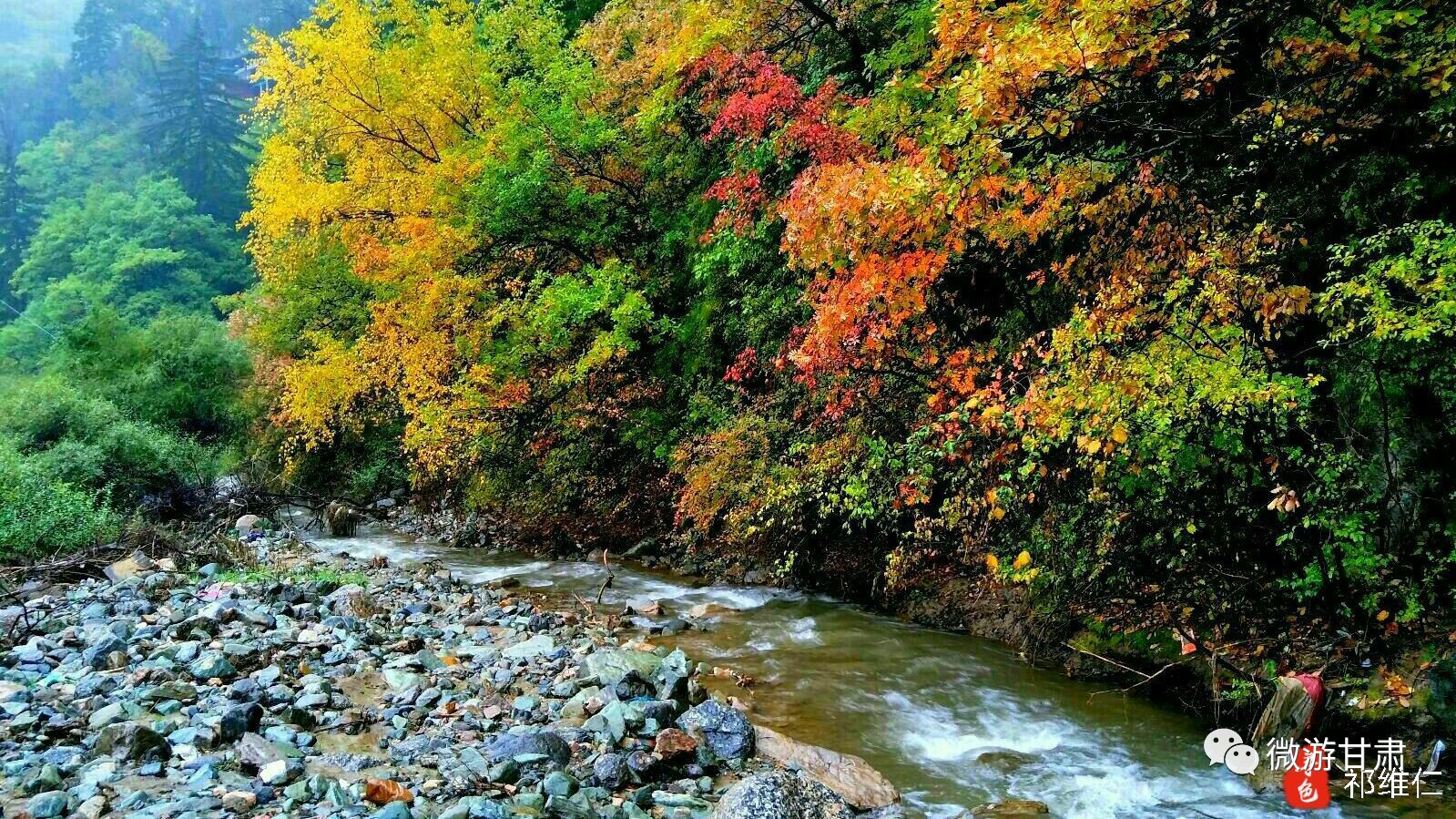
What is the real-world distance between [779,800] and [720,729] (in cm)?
97

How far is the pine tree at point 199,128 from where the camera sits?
Answer: 4759 cm

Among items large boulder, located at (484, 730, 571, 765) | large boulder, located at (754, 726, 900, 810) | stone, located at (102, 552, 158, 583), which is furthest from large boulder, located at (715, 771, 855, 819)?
stone, located at (102, 552, 158, 583)

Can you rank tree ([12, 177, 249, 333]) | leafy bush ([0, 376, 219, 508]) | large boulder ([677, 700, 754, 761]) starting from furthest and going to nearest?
tree ([12, 177, 249, 333]), leafy bush ([0, 376, 219, 508]), large boulder ([677, 700, 754, 761])

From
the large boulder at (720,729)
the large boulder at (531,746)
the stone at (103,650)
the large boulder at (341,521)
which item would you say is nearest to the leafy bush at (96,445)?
the large boulder at (341,521)

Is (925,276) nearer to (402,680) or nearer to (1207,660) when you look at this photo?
(1207,660)

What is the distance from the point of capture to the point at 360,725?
15.3 feet

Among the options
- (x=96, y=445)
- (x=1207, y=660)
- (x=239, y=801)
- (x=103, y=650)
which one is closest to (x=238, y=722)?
(x=239, y=801)

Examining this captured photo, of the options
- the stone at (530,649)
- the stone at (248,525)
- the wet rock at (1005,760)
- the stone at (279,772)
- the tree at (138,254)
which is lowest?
the stone at (248,525)

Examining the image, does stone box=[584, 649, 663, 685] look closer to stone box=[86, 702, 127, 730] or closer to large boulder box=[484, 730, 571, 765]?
large boulder box=[484, 730, 571, 765]

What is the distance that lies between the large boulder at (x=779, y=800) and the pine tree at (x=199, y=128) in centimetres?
5346

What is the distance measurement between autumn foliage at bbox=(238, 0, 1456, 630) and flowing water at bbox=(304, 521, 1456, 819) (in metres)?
0.86

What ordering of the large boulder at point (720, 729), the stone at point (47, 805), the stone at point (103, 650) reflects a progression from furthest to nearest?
the stone at point (103, 650), the large boulder at point (720, 729), the stone at point (47, 805)

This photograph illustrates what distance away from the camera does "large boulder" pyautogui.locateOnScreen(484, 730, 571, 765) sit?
4273 millimetres

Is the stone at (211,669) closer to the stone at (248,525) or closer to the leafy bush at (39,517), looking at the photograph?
the leafy bush at (39,517)
